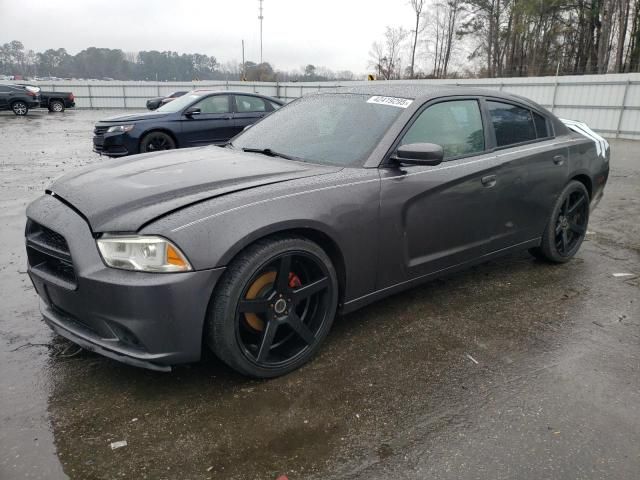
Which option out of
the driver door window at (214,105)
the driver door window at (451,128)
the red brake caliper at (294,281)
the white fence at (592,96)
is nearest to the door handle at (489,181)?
the driver door window at (451,128)

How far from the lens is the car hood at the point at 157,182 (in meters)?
2.42

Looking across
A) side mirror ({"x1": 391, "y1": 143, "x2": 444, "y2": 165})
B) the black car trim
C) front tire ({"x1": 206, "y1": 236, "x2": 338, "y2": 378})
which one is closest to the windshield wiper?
side mirror ({"x1": 391, "y1": 143, "x2": 444, "y2": 165})

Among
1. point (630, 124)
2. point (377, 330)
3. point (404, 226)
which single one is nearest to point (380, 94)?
point (404, 226)

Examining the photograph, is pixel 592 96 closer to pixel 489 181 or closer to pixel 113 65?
pixel 489 181

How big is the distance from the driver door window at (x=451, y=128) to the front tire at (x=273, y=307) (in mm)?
1066

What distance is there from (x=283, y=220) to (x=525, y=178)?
2.29 meters

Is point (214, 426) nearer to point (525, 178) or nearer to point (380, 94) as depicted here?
point (380, 94)

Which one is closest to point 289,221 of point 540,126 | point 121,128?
point 540,126

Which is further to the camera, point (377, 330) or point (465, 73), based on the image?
point (465, 73)

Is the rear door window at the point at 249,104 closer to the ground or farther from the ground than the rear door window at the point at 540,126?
farther from the ground

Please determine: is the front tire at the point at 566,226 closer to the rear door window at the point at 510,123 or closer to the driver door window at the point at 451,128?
the rear door window at the point at 510,123

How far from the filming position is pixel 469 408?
2.49m

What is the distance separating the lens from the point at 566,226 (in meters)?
4.54

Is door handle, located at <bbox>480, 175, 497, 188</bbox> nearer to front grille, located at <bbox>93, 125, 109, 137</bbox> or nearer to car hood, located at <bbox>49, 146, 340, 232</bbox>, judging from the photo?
car hood, located at <bbox>49, 146, 340, 232</bbox>
